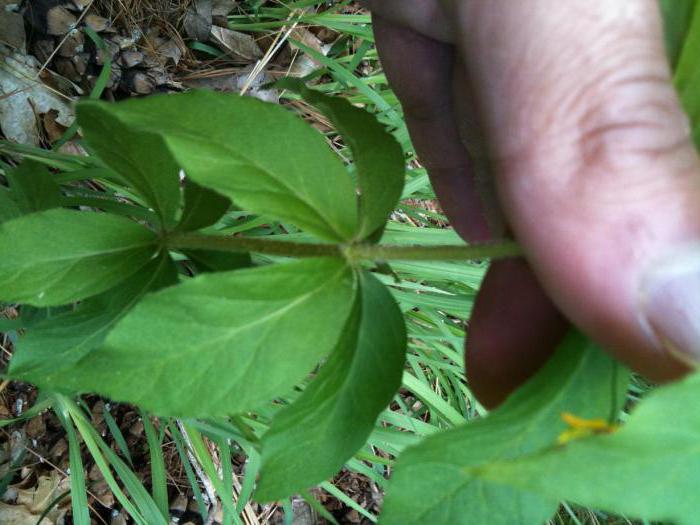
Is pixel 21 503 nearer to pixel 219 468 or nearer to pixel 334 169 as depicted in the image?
pixel 219 468

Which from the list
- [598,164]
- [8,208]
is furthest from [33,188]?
[598,164]

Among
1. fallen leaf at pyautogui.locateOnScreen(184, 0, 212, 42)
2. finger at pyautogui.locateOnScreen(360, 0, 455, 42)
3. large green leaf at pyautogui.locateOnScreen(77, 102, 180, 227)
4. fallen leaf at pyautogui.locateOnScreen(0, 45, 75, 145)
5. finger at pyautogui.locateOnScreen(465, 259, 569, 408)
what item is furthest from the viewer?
fallen leaf at pyautogui.locateOnScreen(184, 0, 212, 42)

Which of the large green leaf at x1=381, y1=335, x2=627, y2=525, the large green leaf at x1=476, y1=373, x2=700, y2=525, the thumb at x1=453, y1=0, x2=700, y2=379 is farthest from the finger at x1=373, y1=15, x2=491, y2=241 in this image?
the large green leaf at x1=476, y1=373, x2=700, y2=525

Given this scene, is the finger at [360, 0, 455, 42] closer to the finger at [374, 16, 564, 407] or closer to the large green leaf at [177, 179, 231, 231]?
the finger at [374, 16, 564, 407]

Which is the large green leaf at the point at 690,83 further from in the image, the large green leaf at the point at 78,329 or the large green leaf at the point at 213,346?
the large green leaf at the point at 78,329

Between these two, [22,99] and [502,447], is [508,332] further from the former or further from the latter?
[22,99]

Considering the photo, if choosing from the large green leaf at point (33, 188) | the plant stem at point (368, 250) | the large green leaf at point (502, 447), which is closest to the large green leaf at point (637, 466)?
the large green leaf at point (502, 447)

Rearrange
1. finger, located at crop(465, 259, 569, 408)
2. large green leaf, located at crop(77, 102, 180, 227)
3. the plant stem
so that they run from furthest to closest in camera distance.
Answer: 1. finger, located at crop(465, 259, 569, 408)
2. large green leaf, located at crop(77, 102, 180, 227)
3. the plant stem

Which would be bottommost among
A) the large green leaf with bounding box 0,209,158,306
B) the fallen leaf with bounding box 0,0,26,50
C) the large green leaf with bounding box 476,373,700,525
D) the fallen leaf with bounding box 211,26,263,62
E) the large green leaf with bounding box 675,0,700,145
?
the large green leaf with bounding box 0,209,158,306
